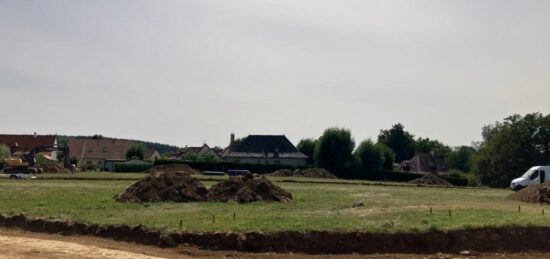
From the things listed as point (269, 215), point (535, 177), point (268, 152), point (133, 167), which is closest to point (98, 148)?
point (268, 152)

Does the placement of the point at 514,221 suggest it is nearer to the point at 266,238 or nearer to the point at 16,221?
the point at 266,238

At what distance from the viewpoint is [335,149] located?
3922 inches

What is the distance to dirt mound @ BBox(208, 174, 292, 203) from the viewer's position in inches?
1347

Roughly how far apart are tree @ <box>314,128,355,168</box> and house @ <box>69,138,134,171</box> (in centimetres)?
4585

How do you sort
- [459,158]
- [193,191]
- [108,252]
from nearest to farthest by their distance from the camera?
[108,252] → [193,191] → [459,158]

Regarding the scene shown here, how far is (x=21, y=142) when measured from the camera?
128250mm

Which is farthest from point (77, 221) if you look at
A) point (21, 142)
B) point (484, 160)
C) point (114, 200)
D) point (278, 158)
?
point (21, 142)

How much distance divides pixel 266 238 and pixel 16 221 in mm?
11576

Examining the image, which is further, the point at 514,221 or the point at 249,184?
the point at 249,184

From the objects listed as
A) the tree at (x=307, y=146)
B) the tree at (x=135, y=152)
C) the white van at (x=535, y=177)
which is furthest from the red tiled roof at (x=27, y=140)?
the white van at (x=535, y=177)

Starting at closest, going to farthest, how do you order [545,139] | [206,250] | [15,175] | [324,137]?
[206,250] → [15,175] → [545,139] → [324,137]

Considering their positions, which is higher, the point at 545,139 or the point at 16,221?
the point at 545,139

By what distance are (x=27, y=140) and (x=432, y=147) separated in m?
104

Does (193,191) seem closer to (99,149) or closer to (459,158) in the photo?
(99,149)
